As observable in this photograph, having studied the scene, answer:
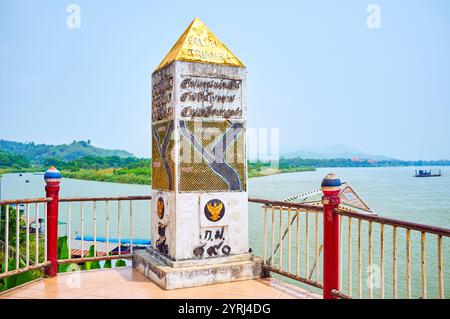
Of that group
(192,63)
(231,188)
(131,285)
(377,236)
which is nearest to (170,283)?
(131,285)

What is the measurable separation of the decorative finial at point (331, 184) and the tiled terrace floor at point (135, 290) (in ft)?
3.37

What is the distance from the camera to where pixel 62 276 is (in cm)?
466

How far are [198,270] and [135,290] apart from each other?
24.3 inches

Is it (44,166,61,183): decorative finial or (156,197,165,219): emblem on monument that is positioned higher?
(44,166,61,183): decorative finial

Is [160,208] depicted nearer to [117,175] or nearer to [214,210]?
[214,210]

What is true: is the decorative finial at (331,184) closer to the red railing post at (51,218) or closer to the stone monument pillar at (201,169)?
the stone monument pillar at (201,169)

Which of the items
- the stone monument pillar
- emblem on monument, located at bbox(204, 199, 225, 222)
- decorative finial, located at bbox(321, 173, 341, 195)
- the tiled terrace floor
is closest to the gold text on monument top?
the stone monument pillar

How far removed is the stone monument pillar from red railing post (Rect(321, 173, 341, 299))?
3.48 ft

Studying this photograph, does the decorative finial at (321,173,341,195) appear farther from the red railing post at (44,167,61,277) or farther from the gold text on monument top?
the red railing post at (44,167,61,277)

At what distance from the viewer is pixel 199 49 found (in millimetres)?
4473

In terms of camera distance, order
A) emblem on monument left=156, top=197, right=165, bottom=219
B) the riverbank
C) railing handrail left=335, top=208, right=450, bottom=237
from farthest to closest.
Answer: the riverbank
emblem on monument left=156, top=197, right=165, bottom=219
railing handrail left=335, top=208, right=450, bottom=237

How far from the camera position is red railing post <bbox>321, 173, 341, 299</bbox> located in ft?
11.5
